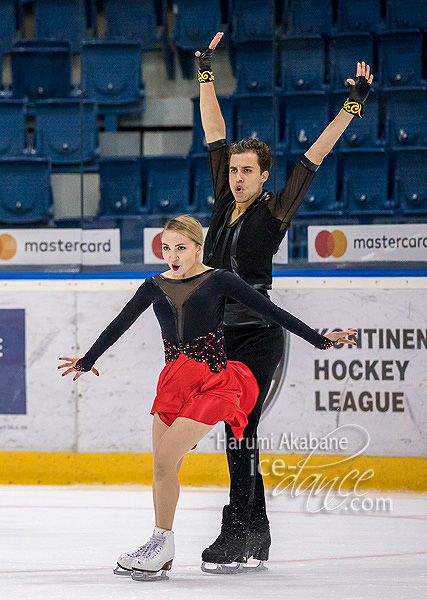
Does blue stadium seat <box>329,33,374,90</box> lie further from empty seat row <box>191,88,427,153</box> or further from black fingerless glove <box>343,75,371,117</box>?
black fingerless glove <box>343,75,371,117</box>

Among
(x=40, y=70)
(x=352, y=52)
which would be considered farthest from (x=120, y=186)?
(x=352, y=52)

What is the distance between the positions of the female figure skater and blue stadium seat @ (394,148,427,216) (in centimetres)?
268

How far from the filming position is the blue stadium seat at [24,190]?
5.59 meters

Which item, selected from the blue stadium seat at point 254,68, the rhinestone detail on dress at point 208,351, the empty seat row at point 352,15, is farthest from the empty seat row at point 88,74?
the rhinestone detail on dress at point 208,351

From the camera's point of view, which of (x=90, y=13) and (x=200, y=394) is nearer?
(x=200, y=394)

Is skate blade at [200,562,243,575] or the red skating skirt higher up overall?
the red skating skirt

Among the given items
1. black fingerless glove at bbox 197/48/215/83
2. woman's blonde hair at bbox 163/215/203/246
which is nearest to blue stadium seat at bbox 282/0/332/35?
black fingerless glove at bbox 197/48/215/83

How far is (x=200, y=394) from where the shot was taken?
2.68 metres

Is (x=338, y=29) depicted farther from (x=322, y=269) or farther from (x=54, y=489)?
(x=54, y=489)

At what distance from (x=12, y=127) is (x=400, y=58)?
257 cm

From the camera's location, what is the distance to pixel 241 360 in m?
2.86

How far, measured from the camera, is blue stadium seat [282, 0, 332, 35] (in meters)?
5.51

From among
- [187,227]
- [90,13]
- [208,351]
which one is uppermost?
[90,13]

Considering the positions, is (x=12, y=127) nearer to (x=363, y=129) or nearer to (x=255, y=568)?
(x=363, y=129)
